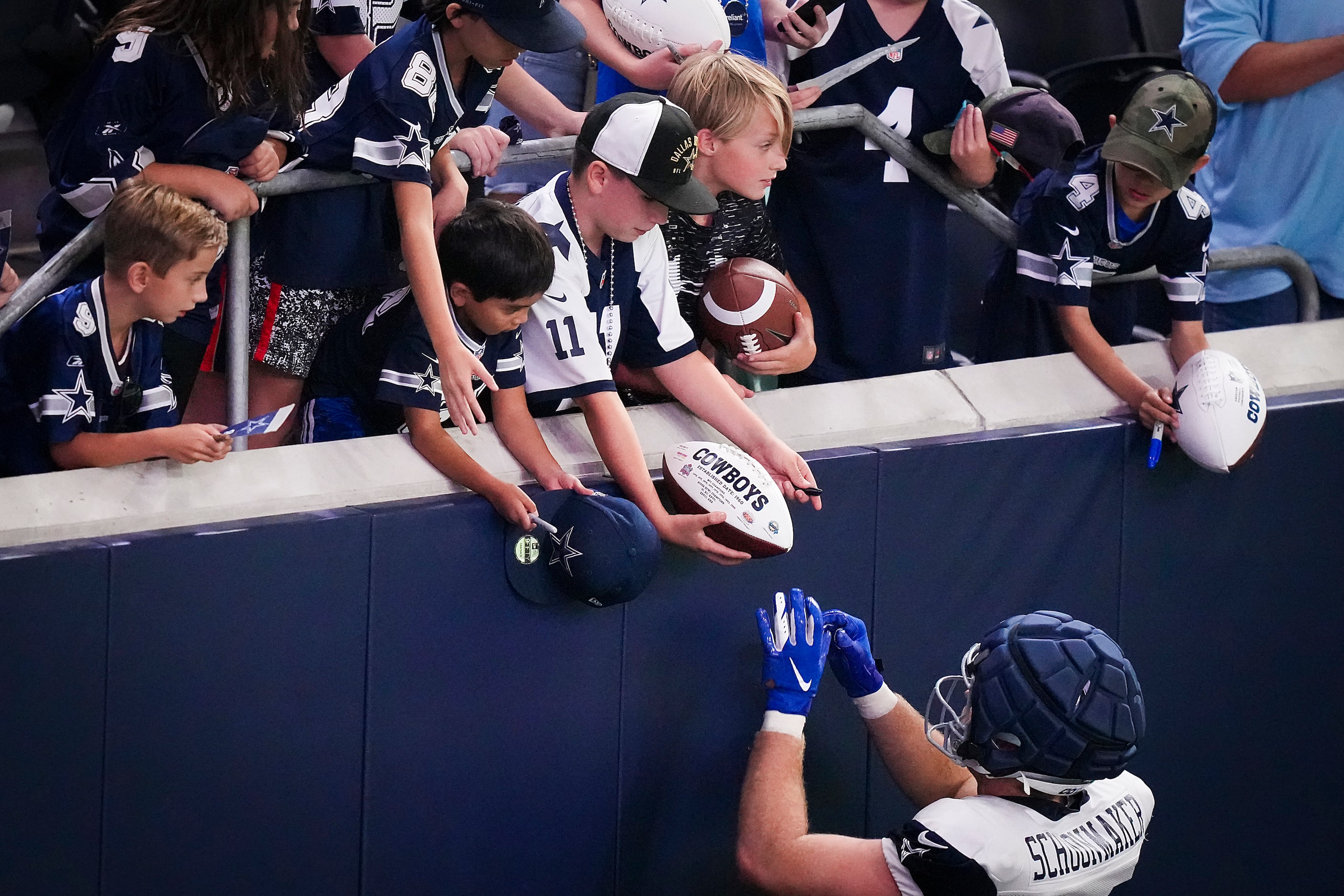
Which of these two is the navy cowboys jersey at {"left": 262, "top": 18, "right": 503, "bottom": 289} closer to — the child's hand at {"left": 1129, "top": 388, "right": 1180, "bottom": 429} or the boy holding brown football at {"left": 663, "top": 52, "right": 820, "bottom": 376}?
the boy holding brown football at {"left": 663, "top": 52, "right": 820, "bottom": 376}

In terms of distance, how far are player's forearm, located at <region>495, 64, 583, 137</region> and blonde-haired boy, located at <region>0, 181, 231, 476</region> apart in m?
1.10

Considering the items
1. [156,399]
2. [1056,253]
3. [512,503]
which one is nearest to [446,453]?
[512,503]

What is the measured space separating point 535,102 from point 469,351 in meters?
1.04

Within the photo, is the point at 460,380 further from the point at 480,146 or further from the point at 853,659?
the point at 853,659

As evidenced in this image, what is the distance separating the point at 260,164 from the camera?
3.43 metres

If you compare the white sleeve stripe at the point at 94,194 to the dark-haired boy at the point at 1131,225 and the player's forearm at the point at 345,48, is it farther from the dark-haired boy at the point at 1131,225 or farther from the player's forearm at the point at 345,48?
the dark-haired boy at the point at 1131,225

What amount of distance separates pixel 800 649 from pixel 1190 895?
199 cm

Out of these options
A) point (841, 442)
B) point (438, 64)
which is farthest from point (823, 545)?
point (438, 64)

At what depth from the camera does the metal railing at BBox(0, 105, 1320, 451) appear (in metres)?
3.20

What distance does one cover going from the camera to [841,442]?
414 centimetres

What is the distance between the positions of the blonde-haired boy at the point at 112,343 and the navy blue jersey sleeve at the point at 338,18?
0.82 metres

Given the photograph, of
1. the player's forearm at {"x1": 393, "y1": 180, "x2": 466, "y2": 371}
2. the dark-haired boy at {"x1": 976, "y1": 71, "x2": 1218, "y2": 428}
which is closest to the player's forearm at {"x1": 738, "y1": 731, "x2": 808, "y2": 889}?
the player's forearm at {"x1": 393, "y1": 180, "x2": 466, "y2": 371}

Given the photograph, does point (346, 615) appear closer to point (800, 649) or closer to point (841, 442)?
point (800, 649)

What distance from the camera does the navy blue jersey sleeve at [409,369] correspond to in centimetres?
344
